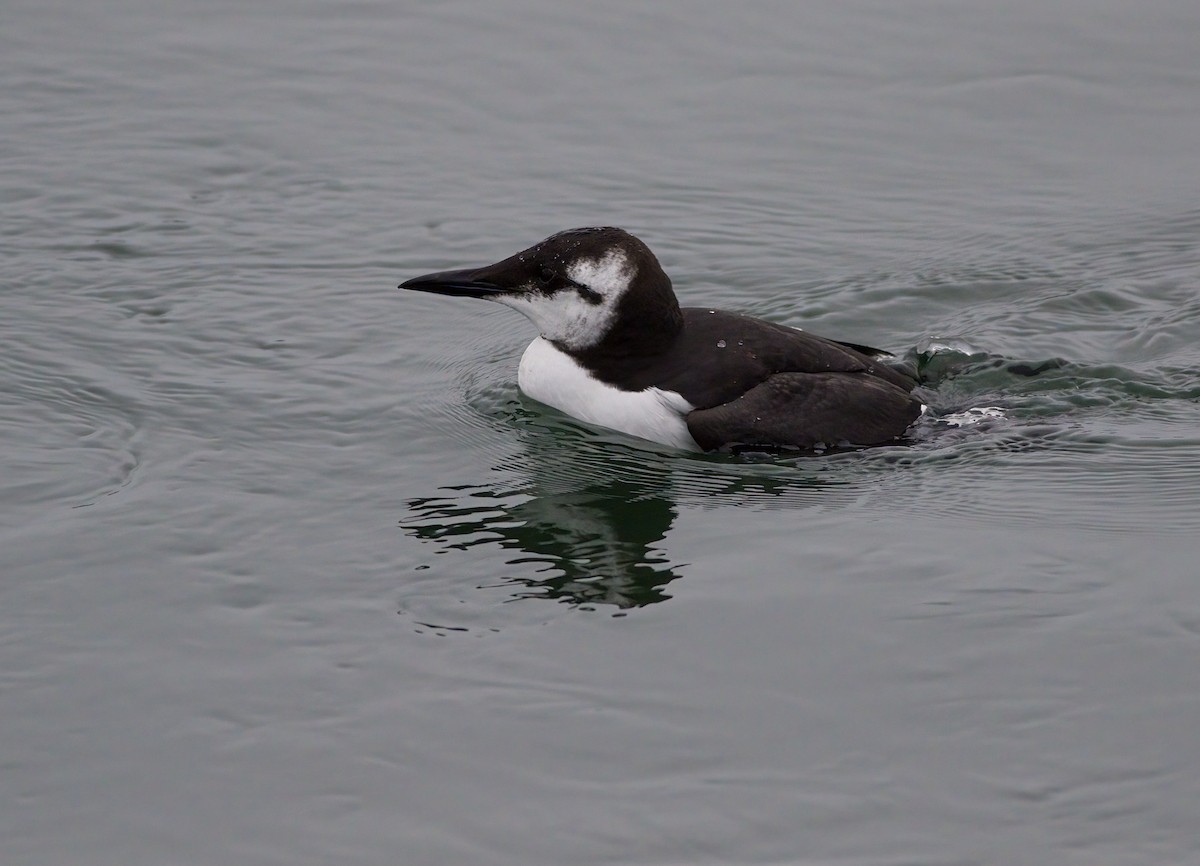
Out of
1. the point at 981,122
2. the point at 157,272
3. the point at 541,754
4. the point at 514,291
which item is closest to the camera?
the point at 541,754

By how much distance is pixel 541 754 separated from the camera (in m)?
5.22

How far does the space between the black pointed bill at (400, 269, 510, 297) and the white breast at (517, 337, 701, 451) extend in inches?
15.6

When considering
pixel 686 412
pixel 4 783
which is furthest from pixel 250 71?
pixel 4 783

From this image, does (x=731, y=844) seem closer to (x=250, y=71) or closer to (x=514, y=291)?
(x=514, y=291)

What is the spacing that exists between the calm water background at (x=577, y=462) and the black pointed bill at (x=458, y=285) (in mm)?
603

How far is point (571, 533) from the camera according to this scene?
274 inches

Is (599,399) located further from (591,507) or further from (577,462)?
(591,507)

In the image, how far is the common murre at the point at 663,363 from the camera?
771 cm

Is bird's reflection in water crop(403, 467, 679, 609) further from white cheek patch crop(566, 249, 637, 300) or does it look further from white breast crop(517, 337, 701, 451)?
white cheek patch crop(566, 249, 637, 300)

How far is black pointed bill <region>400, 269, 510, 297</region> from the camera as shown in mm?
8156

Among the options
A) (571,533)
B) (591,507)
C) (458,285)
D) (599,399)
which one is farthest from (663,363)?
(571,533)

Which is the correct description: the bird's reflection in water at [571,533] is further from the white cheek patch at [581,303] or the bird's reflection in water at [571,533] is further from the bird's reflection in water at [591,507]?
the white cheek patch at [581,303]

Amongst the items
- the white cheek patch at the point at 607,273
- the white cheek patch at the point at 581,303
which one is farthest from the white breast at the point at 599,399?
the white cheek patch at the point at 607,273

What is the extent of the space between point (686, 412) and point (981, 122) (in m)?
5.38
